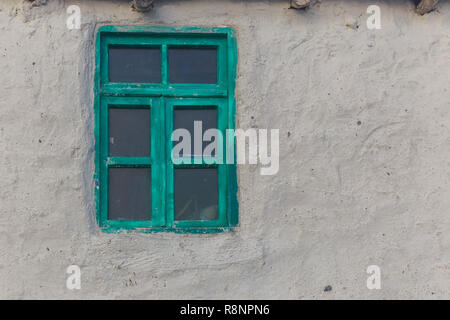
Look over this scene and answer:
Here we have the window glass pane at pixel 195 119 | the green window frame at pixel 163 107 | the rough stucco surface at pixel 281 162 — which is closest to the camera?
the rough stucco surface at pixel 281 162

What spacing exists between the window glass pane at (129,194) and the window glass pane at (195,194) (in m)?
0.16

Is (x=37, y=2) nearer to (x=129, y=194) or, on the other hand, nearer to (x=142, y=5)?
(x=142, y=5)

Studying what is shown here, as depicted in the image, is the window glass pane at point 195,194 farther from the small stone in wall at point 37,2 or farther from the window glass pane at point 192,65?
the small stone in wall at point 37,2

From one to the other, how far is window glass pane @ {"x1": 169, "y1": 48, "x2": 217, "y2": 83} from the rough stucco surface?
0.17 metres

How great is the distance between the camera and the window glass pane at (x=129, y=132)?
360 centimetres

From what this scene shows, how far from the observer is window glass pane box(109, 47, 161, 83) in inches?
144

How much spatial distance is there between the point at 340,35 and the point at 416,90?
1.68 feet

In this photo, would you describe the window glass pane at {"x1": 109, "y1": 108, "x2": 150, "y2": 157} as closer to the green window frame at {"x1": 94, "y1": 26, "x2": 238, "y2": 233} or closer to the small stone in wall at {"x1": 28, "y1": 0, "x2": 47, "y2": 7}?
the green window frame at {"x1": 94, "y1": 26, "x2": 238, "y2": 233}

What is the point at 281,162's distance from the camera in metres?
3.57

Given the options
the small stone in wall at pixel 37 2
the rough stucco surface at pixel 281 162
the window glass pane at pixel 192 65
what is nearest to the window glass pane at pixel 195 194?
the rough stucco surface at pixel 281 162

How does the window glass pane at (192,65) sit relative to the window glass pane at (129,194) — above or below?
above

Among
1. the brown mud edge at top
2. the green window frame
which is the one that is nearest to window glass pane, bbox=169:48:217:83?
the green window frame
